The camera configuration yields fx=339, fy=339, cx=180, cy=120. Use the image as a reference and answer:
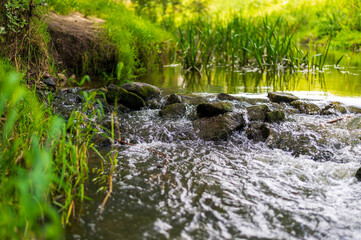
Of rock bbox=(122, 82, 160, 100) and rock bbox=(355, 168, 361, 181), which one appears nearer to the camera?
rock bbox=(355, 168, 361, 181)

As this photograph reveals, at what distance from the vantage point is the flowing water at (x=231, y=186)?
1.92 m

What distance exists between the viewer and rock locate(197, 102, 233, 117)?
12.7ft

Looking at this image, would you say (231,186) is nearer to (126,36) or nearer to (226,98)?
(226,98)

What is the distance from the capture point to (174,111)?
4.21 meters

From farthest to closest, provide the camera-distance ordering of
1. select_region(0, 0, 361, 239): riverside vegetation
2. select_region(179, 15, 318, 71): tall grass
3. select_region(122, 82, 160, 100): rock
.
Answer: select_region(179, 15, 318, 71): tall grass < select_region(122, 82, 160, 100): rock < select_region(0, 0, 361, 239): riverside vegetation

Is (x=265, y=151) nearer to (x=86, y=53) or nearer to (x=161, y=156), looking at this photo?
(x=161, y=156)

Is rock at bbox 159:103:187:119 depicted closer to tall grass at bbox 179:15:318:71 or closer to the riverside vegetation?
the riverside vegetation

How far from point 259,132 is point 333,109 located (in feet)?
4.37

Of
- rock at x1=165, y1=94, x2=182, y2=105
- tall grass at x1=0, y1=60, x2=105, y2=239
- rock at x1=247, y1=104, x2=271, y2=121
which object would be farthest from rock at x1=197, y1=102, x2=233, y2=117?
tall grass at x1=0, y1=60, x2=105, y2=239

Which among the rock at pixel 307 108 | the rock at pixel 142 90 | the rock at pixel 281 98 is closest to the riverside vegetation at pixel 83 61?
the rock at pixel 142 90

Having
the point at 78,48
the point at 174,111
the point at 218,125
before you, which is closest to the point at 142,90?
the point at 174,111

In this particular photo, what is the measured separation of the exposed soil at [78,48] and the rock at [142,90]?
175 cm

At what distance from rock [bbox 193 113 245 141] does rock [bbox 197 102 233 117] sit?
4.3 inches

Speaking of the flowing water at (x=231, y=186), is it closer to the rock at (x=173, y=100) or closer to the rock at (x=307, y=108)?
the rock at (x=307, y=108)
